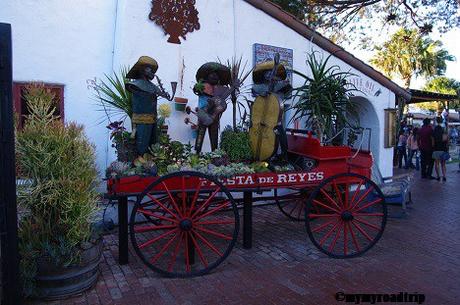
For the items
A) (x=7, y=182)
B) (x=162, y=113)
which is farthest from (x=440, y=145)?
(x=7, y=182)

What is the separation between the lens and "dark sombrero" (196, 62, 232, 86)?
16.5 ft

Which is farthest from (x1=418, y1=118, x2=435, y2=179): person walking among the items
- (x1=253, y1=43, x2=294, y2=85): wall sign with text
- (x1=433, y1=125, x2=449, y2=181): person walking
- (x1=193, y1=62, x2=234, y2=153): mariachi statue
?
(x1=193, y1=62, x2=234, y2=153): mariachi statue

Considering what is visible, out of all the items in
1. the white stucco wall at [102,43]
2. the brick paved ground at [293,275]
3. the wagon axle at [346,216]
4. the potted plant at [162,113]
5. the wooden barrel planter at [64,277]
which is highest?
the white stucco wall at [102,43]

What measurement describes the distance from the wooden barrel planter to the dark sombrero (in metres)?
2.41

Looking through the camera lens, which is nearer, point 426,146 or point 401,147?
point 426,146

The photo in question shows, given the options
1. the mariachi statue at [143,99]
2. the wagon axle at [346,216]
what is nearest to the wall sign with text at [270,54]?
the mariachi statue at [143,99]

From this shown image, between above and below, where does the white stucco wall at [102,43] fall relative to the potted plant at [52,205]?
above

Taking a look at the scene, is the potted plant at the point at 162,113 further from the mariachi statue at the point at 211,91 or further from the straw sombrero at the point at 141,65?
the straw sombrero at the point at 141,65

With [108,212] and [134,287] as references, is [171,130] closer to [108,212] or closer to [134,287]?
[108,212]

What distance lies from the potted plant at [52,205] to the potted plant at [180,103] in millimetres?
2658

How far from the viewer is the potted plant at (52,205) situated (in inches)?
141

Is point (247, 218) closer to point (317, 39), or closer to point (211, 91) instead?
point (211, 91)

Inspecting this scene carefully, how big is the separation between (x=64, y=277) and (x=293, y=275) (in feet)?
7.63

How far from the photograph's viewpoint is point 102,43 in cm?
600
